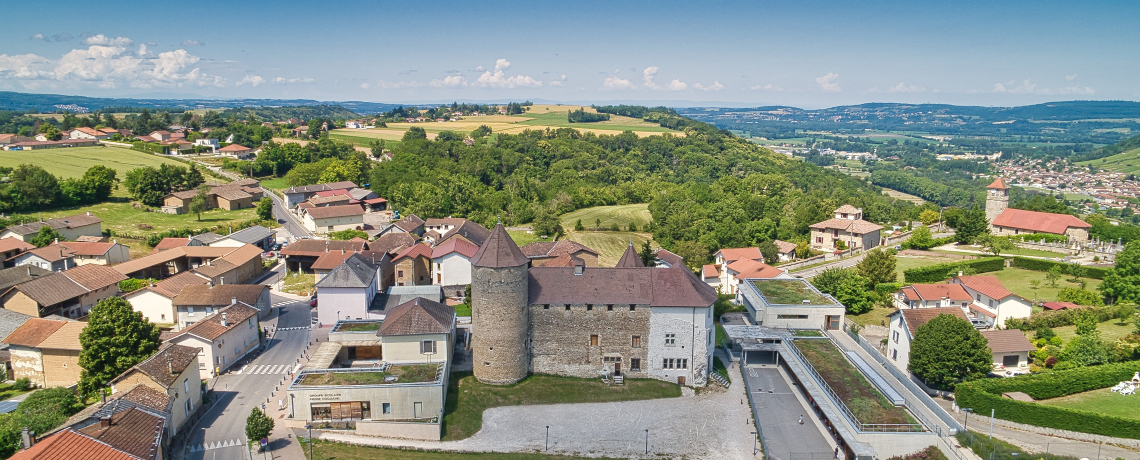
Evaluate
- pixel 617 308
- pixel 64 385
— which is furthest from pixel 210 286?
pixel 617 308

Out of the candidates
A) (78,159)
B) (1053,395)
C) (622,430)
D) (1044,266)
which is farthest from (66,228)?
(1044,266)

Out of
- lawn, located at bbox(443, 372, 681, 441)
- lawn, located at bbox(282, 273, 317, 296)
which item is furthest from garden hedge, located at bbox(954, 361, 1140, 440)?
lawn, located at bbox(282, 273, 317, 296)

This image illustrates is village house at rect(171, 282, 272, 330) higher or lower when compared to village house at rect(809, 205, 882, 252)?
lower

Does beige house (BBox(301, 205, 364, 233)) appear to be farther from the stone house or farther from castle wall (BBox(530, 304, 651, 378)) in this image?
castle wall (BBox(530, 304, 651, 378))

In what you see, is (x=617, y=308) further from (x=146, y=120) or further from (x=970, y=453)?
(x=146, y=120)

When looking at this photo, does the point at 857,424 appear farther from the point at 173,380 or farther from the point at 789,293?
the point at 173,380

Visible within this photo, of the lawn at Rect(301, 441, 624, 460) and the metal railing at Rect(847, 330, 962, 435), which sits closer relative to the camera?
the lawn at Rect(301, 441, 624, 460)
